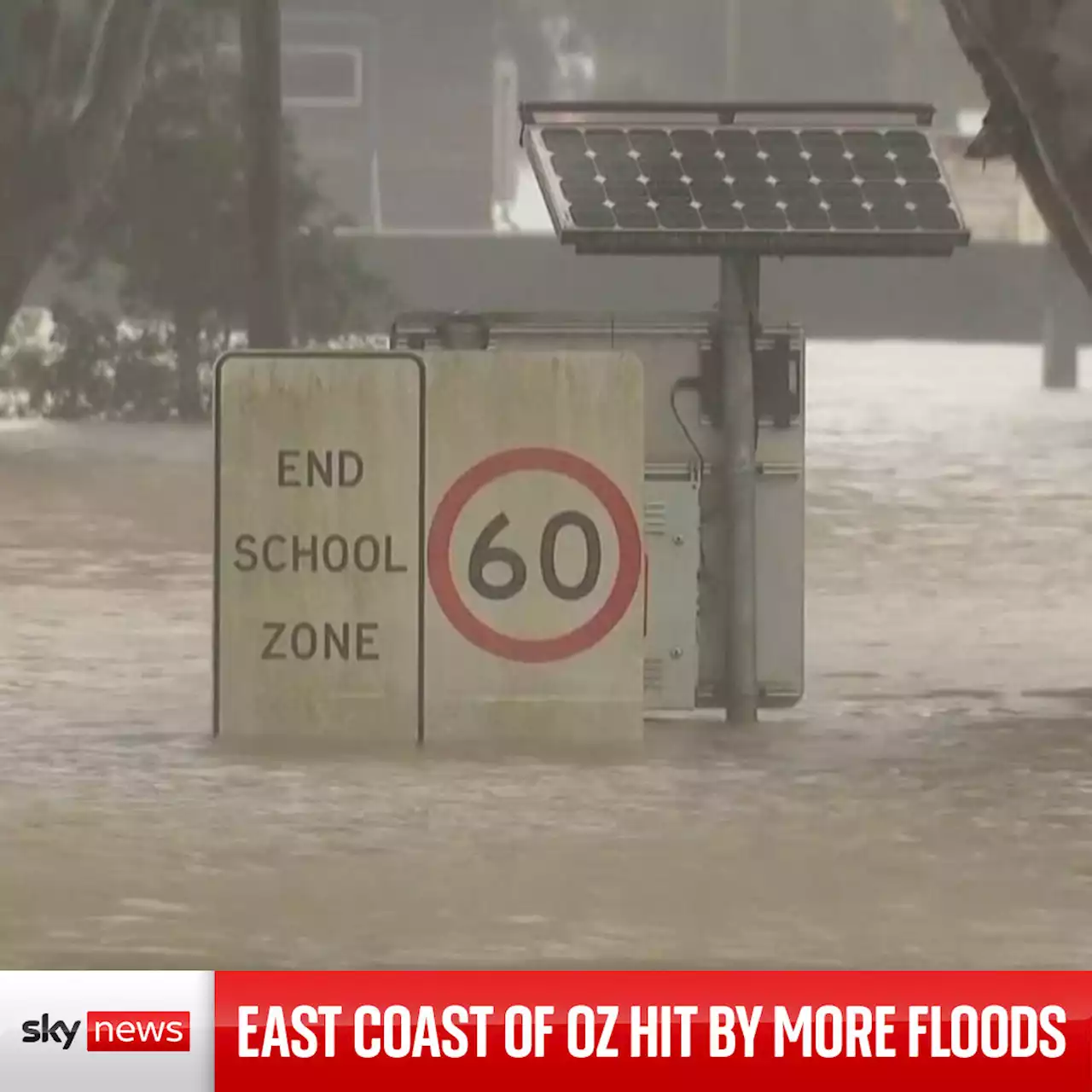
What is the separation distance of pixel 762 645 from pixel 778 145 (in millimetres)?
1611

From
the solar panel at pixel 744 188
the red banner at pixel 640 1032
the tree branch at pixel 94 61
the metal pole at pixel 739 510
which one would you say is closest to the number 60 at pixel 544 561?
the metal pole at pixel 739 510

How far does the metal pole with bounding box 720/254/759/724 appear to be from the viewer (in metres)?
10.4

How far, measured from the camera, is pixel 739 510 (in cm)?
1045

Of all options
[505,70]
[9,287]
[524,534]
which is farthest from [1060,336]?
[524,534]

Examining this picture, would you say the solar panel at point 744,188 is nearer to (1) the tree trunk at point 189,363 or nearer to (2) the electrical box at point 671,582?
(2) the electrical box at point 671,582

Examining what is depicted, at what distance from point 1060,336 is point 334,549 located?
98.5 feet

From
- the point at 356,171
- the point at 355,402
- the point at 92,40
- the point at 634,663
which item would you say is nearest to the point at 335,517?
the point at 355,402

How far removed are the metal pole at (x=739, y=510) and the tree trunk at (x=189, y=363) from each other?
67.9 ft

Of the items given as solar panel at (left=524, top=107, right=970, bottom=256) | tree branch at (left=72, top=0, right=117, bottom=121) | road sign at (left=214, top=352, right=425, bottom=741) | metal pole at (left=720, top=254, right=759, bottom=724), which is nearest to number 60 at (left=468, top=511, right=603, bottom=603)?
road sign at (left=214, top=352, right=425, bottom=741)

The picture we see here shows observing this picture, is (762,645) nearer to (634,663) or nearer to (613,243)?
(634,663)

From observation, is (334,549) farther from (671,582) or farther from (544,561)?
(671,582)

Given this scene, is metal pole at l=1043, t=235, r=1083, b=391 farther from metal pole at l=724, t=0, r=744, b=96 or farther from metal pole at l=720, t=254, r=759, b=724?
metal pole at l=720, t=254, r=759, b=724

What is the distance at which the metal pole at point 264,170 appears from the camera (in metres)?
28.9

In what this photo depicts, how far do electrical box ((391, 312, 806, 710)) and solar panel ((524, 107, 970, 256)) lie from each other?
0.30 metres
